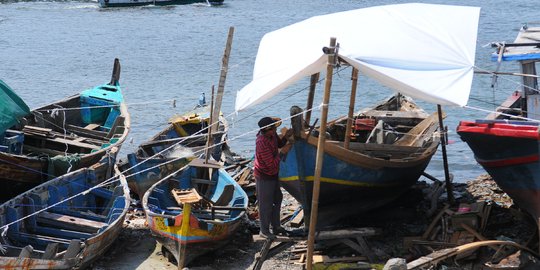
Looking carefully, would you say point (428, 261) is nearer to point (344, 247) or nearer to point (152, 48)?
point (344, 247)

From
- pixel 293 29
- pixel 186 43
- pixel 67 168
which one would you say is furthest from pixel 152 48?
pixel 293 29

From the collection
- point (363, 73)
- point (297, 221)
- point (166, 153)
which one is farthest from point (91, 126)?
point (363, 73)

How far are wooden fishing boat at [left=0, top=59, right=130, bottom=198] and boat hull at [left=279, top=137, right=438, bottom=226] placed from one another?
5523 millimetres

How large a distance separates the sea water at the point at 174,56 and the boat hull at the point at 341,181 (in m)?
3.84

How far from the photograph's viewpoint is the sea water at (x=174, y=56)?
2925cm

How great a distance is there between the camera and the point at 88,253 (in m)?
13.7

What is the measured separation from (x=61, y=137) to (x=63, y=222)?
4613 millimetres

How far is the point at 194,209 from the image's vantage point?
48.6 feet

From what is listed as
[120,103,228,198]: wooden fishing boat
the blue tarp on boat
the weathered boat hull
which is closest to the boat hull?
the weathered boat hull

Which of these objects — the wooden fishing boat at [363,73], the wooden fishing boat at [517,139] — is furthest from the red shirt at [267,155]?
the wooden fishing boat at [517,139]

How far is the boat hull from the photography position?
1327 cm

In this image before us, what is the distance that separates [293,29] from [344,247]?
3.88 metres

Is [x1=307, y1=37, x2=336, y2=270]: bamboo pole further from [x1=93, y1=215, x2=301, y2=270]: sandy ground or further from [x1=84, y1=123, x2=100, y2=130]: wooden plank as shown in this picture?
[x1=84, y1=123, x2=100, y2=130]: wooden plank

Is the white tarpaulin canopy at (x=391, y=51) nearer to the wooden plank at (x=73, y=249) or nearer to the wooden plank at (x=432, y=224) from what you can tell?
the wooden plank at (x=432, y=224)
